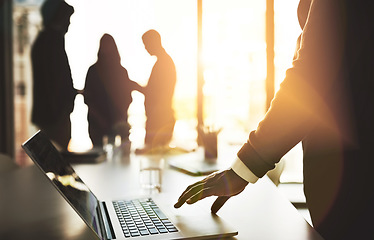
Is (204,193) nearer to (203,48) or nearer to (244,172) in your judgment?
(244,172)

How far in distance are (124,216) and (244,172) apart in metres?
0.35

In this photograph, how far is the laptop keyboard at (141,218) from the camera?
3.14 feet

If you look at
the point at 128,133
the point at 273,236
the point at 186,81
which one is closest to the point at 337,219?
the point at 273,236

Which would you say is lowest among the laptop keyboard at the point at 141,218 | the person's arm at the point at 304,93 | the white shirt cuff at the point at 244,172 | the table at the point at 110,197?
the table at the point at 110,197

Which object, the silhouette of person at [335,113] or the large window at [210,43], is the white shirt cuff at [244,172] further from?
the large window at [210,43]

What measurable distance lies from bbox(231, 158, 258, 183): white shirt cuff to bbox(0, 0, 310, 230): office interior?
337cm

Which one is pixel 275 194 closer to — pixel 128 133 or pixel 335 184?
A: pixel 335 184

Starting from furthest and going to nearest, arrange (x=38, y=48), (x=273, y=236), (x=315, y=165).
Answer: (x=38, y=48)
(x=315, y=165)
(x=273, y=236)

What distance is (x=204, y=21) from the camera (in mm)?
4707

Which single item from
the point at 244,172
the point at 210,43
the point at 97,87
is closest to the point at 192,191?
the point at 244,172

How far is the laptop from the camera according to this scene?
0.92 m

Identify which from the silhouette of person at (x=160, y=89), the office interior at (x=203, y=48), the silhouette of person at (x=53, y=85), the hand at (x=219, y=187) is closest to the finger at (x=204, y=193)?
the hand at (x=219, y=187)

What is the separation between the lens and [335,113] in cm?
104

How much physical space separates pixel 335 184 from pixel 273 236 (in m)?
0.23
